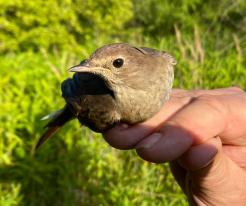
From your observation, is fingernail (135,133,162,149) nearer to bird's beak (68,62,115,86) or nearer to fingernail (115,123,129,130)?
fingernail (115,123,129,130)

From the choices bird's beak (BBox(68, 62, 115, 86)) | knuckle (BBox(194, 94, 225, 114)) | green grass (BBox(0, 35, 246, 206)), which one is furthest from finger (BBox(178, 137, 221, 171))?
green grass (BBox(0, 35, 246, 206))

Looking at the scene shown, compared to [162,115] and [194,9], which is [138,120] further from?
[194,9]

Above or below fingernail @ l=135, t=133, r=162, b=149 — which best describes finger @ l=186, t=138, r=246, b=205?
below

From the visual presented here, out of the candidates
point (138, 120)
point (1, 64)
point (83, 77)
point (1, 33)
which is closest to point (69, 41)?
point (1, 33)

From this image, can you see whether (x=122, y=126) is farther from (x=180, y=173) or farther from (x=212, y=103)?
(x=180, y=173)

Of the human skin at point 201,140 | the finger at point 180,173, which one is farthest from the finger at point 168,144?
the finger at point 180,173

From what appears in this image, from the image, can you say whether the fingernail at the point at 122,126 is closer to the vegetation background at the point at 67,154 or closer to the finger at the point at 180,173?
the finger at the point at 180,173
